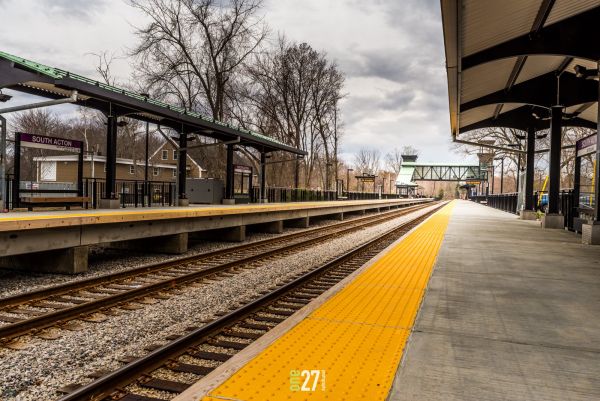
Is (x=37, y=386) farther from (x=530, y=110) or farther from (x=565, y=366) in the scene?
(x=530, y=110)

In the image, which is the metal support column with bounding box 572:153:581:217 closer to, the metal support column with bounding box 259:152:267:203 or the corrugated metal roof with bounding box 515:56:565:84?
the corrugated metal roof with bounding box 515:56:565:84

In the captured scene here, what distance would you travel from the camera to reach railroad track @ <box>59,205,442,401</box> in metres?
3.51

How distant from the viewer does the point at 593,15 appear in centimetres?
1164

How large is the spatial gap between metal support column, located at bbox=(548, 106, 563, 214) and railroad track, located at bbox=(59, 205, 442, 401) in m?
13.9

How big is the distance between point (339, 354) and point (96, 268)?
7.22 m

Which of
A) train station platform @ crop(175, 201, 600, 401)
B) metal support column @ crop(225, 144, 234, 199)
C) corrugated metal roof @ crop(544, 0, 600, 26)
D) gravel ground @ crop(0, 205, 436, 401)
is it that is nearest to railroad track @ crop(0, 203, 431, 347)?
gravel ground @ crop(0, 205, 436, 401)

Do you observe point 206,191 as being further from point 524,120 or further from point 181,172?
point 524,120

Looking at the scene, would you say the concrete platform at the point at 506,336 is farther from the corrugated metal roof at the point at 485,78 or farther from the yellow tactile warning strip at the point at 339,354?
the corrugated metal roof at the point at 485,78

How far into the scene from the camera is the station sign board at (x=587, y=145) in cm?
1332

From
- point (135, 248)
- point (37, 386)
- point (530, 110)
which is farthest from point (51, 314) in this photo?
point (530, 110)

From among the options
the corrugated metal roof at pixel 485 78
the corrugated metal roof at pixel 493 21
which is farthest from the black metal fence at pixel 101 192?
the corrugated metal roof at pixel 485 78

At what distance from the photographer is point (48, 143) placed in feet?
41.1

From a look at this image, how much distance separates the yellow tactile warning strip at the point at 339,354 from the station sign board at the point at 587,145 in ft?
33.9

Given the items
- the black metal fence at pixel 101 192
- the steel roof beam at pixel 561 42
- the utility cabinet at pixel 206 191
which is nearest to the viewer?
the steel roof beam at pixel 561 42
